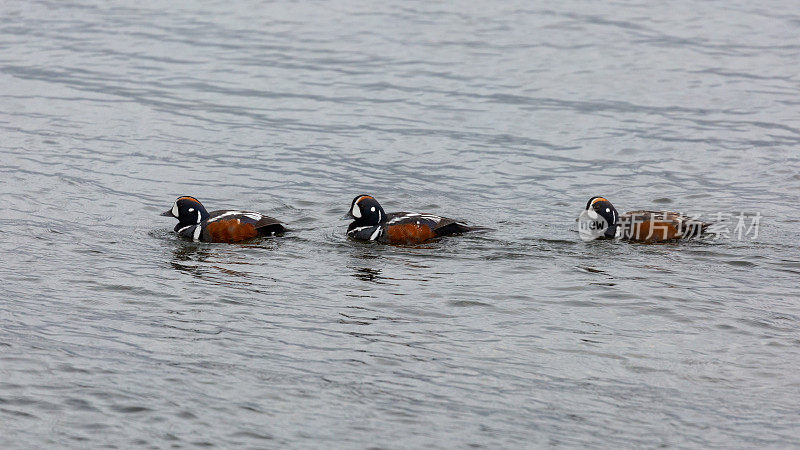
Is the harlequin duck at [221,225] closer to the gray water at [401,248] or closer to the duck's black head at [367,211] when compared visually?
the gray water at [401,248]

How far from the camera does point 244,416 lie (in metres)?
8.51

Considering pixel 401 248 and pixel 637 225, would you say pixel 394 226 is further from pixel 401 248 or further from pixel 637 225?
pixel 637 225

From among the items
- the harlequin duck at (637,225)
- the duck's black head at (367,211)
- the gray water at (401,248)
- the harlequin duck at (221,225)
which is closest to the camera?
the gray water at (401,248)

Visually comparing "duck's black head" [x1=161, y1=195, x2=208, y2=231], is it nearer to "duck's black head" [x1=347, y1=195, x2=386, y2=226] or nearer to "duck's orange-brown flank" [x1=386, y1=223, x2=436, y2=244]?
"duck's black head" [x1=347, y1=195, x2=386, y2=226]

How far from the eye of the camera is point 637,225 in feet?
43.5

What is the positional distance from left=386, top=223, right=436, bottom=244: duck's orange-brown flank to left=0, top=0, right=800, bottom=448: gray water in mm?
234

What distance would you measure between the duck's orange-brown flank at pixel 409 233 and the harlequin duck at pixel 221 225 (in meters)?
1.41

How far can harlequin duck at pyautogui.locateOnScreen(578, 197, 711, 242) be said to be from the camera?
13164mm

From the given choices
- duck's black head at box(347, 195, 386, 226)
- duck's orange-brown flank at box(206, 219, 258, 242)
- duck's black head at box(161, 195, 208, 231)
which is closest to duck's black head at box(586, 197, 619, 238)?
duck's black head at box(347, 195, 386, 226)

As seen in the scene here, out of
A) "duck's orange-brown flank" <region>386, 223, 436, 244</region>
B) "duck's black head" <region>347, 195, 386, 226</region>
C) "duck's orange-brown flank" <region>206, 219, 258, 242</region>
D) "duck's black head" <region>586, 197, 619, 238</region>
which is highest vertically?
"duck's black head" <region>586, 197, 619, 238</region>

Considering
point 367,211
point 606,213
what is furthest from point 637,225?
point 367,211

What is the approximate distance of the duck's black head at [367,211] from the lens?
13531 mm

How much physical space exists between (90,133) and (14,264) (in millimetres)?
6794

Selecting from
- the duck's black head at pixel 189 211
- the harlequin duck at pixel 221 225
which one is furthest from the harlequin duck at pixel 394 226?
the duck's black head at pixel 189 211
